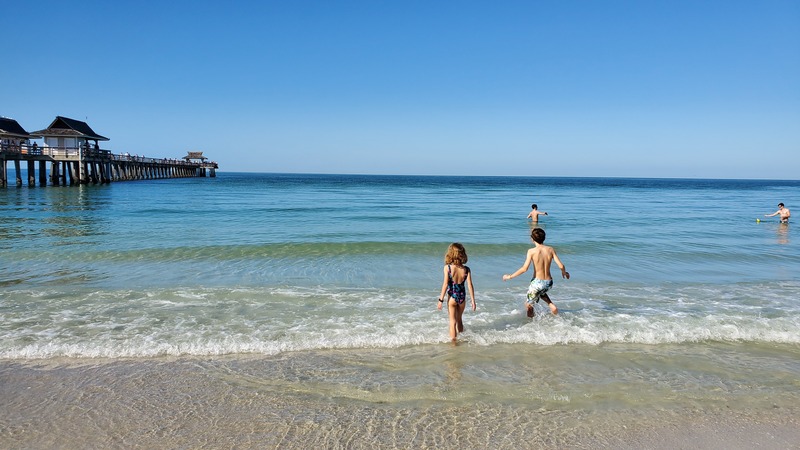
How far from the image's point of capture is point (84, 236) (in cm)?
1705

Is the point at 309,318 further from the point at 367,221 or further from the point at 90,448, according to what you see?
the point at 367,221

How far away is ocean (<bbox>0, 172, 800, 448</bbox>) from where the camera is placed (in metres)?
4.45

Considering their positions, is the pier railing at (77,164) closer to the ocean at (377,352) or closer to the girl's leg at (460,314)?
the ocean at (377,352)

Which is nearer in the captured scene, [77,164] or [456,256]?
[456,256]

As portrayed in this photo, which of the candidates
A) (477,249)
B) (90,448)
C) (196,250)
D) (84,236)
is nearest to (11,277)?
(196,250)

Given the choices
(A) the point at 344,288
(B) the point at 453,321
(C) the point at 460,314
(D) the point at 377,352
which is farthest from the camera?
(A) the point at 344,288

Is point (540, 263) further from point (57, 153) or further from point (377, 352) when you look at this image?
point (57, 153)

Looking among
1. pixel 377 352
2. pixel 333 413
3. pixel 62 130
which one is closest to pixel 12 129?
pixel 62 130

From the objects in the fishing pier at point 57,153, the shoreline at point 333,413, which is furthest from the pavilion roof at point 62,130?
the shoreline at point 333,413

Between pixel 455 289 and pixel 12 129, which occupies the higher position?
pixel 12 129

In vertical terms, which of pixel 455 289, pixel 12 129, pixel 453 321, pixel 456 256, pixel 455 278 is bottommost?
pixel 453 321

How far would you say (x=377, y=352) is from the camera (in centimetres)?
646

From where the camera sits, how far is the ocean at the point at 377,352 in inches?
175

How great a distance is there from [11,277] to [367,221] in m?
15.5
